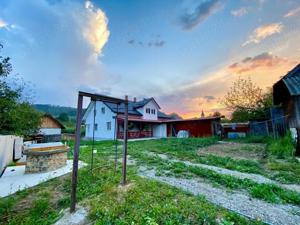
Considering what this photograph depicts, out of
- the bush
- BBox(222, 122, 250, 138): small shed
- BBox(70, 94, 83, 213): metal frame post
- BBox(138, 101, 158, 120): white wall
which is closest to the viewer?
BBox(70, 94, 83, 213): metal frame post

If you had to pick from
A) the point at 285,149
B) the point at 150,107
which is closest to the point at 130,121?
the point at 150,107

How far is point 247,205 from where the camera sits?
2.48 m

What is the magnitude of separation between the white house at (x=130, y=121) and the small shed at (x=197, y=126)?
1086mm

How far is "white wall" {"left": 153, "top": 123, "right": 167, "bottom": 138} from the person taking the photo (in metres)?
20.9

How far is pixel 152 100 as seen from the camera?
23672 mm

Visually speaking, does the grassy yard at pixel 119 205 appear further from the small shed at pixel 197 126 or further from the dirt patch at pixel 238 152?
the small shed at pixel 197 126

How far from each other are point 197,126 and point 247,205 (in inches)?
663

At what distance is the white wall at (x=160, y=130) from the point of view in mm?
20922

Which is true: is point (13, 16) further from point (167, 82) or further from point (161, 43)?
point (167, 82)

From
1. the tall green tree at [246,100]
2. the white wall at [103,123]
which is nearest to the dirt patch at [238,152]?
the tall green tree at [246,100]

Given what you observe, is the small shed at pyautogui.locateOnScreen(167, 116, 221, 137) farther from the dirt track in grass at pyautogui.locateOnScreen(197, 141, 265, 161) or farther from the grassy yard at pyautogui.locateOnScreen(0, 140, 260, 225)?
the grassy yard at pyautogui.locateOnScreen(0, 140, 260, 225)

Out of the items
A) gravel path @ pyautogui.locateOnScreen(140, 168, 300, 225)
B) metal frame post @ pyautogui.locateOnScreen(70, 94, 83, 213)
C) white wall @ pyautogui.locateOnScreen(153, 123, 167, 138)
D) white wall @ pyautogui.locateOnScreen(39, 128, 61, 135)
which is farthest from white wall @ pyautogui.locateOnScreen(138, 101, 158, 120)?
metal frame post @ pyautogui.locateOnScreen(70, 94, 83, 213)

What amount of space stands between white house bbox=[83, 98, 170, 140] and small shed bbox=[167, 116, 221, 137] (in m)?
1.09

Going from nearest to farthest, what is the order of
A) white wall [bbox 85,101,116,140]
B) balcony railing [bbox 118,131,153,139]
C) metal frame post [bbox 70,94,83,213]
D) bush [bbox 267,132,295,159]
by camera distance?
metal frame post [bbox 70,94,83,213] → bush [bbox 267,132,295,159] → balcony railing [bbox 118,131,153,139] → white wall [bbox 85,101,116,140]
